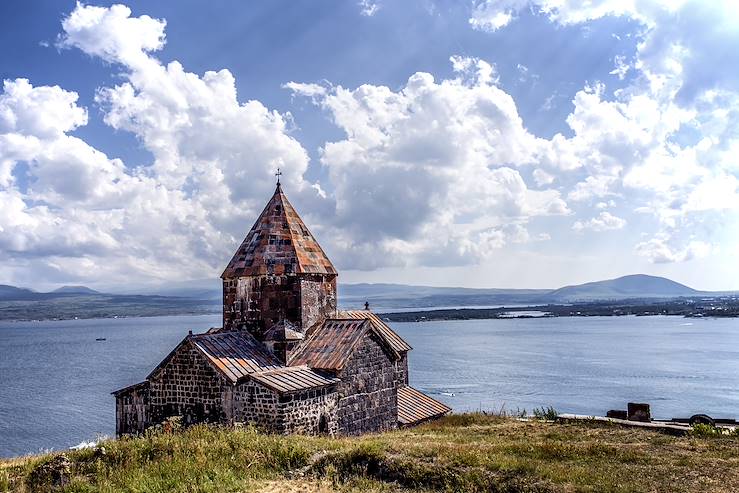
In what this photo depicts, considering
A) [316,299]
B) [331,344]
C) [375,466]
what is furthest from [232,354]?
[375,466]

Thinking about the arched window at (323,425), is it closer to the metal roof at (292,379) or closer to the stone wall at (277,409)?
the stone wall at (277,409)

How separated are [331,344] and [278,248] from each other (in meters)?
3.06

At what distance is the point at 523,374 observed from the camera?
57094 mm

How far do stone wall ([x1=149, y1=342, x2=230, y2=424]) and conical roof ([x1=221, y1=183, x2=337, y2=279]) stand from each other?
3119 mm

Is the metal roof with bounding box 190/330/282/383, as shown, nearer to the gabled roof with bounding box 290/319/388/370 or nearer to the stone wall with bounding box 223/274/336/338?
the stone wall with bounding box 223/274/336/338

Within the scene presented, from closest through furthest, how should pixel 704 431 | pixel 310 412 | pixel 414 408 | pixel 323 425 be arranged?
pixel 704 431, pixel 310 412, pixel 323 425, pixel 414 408

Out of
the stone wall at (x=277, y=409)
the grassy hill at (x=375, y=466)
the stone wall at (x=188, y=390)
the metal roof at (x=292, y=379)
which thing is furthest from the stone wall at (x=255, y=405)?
the grassy hill at (x=375, y=466)

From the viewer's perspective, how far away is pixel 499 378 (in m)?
54.4

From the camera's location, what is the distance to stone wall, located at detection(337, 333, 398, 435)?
50.8ft

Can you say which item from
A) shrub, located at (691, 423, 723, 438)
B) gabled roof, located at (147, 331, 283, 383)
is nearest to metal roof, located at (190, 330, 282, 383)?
gabled roof, located at (147, 331, 283, 383)

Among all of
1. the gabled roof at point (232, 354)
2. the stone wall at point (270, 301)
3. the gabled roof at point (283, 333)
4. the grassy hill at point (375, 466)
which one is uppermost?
the stone wall at point (270, 301)

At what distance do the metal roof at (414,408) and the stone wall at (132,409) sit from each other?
6.90 meters

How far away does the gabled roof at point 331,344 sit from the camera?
1541 centimetres

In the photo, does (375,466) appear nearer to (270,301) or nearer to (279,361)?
(279,361)
